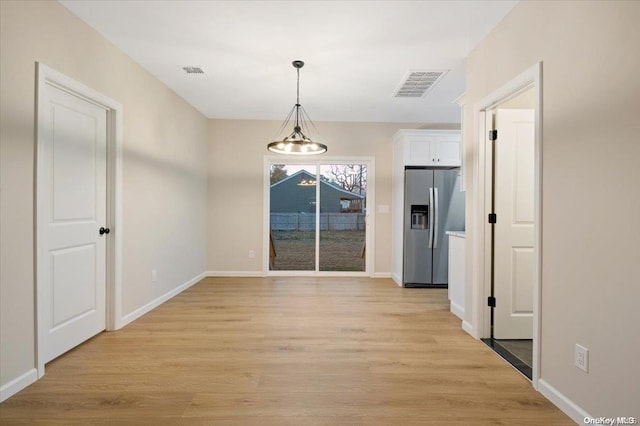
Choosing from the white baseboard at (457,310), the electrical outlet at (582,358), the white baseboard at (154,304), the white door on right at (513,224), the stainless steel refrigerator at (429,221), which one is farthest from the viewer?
the stainless steel refrigerator at (429,221)

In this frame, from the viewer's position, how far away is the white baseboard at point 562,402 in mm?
1778

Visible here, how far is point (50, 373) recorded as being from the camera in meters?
2.30

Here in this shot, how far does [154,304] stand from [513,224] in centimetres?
383

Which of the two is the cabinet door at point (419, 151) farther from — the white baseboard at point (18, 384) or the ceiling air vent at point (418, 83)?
the white baseboard at point (18, 384)

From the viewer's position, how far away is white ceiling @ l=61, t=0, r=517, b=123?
2.51 meters

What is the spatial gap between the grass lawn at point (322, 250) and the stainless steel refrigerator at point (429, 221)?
993mm

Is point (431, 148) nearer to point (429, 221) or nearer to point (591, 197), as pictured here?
point (429, 221)

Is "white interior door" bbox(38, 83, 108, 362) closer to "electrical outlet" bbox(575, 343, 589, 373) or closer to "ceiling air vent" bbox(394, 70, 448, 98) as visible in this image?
"ceiling air vent" bbox(394, 70, 448, 98)

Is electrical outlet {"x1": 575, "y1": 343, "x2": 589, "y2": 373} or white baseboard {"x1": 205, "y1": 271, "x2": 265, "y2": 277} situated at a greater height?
electrical outlet {"x1": 575, "y1": 343, "x2": 589, "y2": 373}

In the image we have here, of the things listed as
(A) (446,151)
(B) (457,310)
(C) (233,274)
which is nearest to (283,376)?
(B) (457,310)

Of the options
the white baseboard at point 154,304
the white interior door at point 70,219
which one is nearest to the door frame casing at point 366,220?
the white baseboard at point 154,304

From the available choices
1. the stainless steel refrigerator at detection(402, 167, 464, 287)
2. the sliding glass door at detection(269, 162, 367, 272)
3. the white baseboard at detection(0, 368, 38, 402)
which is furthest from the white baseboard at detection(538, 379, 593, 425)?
the sliding glass door at detection(269, 162, 367, 272)

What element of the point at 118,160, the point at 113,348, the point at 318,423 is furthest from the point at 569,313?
the point at 118,160

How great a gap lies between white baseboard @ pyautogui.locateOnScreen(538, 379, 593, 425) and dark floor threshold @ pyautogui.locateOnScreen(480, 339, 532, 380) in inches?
→ 8.2
